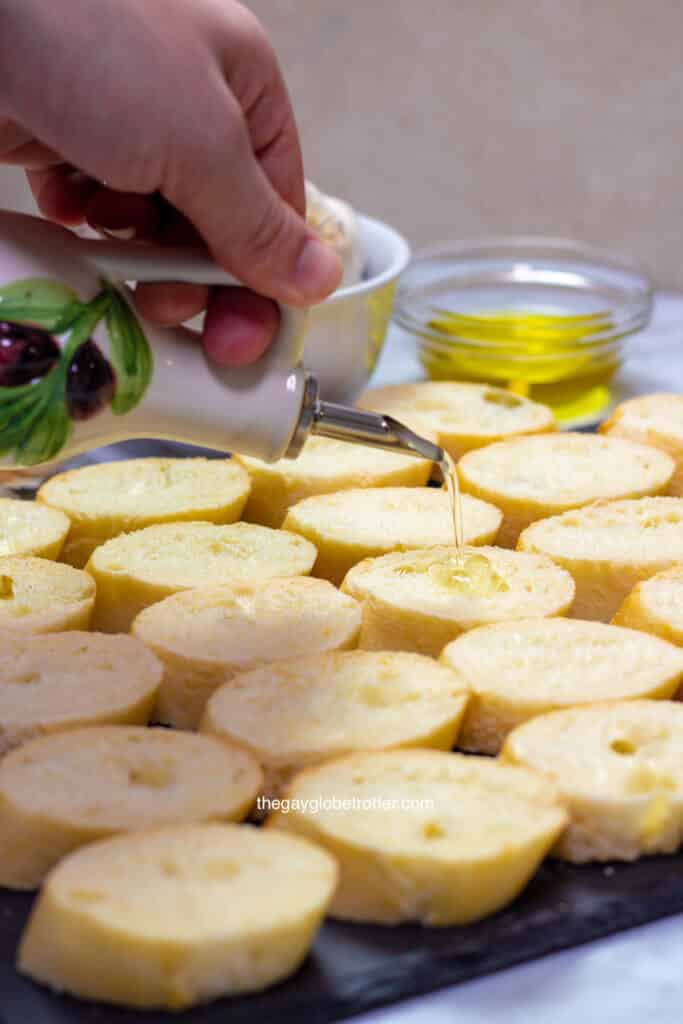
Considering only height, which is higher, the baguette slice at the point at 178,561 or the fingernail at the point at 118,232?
the fingernail at the point at 118,232

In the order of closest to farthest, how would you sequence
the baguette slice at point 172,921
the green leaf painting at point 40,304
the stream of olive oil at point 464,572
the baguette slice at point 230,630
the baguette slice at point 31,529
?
the baguette slice at point 172,921
the green leaf painting at point 40,304
the baguette slice at point 230,630
the stream of olive oil at point 464,572
the baguette slice at point 31,529

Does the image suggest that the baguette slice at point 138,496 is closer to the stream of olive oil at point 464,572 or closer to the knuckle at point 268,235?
the stream of olive oil at point 464,572

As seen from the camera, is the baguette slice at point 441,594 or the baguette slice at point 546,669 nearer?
the baguette slice at point 546,669

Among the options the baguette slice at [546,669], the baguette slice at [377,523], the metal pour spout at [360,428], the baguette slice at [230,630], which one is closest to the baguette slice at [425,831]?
the baguette slice at [546,669]

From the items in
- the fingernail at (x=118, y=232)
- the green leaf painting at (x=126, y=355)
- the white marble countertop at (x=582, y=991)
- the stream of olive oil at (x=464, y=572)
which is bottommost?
the white marble countertop at (x=582, y=991)

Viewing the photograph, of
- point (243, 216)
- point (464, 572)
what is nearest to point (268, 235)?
point (243, 216)

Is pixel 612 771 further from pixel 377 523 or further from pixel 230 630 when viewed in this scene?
pixel 377 523

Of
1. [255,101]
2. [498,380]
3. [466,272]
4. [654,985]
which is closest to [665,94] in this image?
[466,272]
